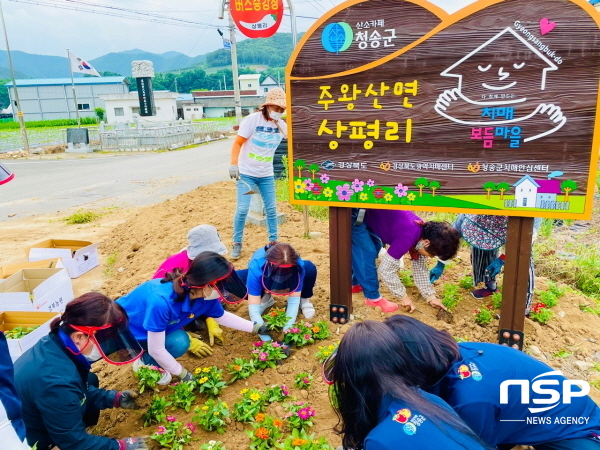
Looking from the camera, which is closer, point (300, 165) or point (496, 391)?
point (496, 391)

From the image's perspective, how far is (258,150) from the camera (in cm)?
470

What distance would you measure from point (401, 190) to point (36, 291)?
304cm

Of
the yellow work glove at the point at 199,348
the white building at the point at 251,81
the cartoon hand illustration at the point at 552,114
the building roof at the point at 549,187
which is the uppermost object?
the white building at the point at 251,81

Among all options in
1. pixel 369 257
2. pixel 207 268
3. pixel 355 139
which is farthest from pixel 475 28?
pixel 207 268

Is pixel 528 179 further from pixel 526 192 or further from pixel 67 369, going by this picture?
pixel 67 369

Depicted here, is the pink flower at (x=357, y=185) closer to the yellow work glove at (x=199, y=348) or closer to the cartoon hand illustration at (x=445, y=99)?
the cartoon hand illustration at (x=445, y=99)

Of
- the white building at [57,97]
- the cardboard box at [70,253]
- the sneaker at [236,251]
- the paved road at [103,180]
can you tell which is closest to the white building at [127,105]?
the white building at [57,97]

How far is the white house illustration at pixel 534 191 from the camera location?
8.88ft

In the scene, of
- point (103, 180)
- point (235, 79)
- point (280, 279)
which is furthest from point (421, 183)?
point (103, 180)

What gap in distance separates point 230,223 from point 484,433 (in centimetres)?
482

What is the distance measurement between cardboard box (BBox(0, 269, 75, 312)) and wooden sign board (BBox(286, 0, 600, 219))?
8.11 ft

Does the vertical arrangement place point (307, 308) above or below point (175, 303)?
below

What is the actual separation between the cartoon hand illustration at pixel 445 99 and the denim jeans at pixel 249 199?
2.29 metres

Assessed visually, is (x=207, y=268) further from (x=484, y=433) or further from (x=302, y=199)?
(x=484, y=433)
